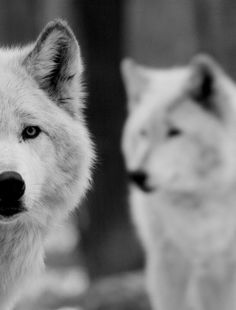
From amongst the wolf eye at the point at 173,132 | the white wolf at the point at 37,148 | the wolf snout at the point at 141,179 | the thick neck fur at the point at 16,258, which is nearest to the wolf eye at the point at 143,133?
the wolf eye at the point at 173,132

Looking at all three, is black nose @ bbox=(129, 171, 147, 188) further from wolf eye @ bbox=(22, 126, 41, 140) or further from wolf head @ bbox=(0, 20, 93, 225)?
wolf eye @ bbox=(22, 126, 41, 140)

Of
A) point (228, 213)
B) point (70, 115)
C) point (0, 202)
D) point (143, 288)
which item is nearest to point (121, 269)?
point (143, 288)

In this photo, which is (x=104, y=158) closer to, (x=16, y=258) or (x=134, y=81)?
(x=134, y=81)

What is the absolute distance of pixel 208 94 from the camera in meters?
7.14

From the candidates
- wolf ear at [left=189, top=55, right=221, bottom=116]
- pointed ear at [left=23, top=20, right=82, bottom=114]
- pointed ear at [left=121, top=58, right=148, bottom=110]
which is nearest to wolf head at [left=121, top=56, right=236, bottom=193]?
wolf ear at [left=189, top=55, right=221, bottom=116]

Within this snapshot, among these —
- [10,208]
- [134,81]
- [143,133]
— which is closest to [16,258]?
[10,208]

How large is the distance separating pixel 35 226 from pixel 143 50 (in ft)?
43.3

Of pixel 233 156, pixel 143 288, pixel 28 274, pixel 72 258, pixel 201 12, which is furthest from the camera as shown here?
pixel 201 12

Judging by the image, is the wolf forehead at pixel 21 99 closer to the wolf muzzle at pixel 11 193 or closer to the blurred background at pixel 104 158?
the wolf muzzle at pixel 11 193

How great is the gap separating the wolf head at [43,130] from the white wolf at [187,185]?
249 centimetres

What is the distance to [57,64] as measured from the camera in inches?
167

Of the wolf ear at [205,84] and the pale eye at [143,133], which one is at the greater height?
the wolf ear at [205,84]

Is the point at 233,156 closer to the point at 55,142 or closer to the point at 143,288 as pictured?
the point at 143,288

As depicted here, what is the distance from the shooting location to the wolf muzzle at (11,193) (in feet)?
11.0
